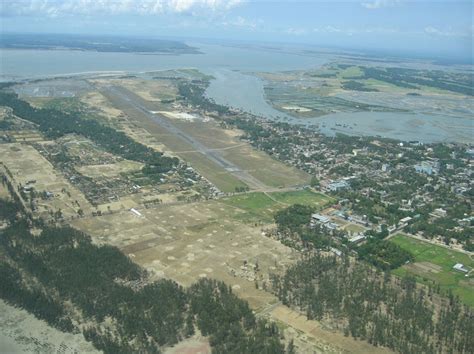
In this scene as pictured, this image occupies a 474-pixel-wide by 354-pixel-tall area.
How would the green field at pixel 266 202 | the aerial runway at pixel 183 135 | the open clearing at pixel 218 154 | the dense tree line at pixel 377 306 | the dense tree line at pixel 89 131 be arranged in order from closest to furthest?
the dense tree line at pixel 377 306 < the green field at pixel 266 202 < the open clearing at pixel 218 154 < the aerial runway at pixel 183 135 < the dense tree line at pixel 89 131

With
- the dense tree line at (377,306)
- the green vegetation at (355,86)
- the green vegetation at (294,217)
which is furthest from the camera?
the green vegetation at (355,86)

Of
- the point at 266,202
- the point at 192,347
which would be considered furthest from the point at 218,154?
the point at 192,347

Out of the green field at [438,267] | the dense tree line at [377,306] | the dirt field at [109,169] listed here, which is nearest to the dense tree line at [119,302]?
the dense tree line at [377,306]

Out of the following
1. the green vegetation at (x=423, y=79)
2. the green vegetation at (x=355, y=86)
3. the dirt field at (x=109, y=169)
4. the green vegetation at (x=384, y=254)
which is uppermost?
the green vegetation at (x=423, y=79)

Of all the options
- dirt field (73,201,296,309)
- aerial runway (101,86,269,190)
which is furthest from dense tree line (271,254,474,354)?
aerial runway (101,86,269,190)

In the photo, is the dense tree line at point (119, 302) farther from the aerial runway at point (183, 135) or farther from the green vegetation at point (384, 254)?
the aerial runway at point (183, 135)

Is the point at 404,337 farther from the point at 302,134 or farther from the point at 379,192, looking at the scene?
the point at 302,134

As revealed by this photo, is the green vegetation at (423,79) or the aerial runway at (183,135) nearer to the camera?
the aerial runway at (183,135)
